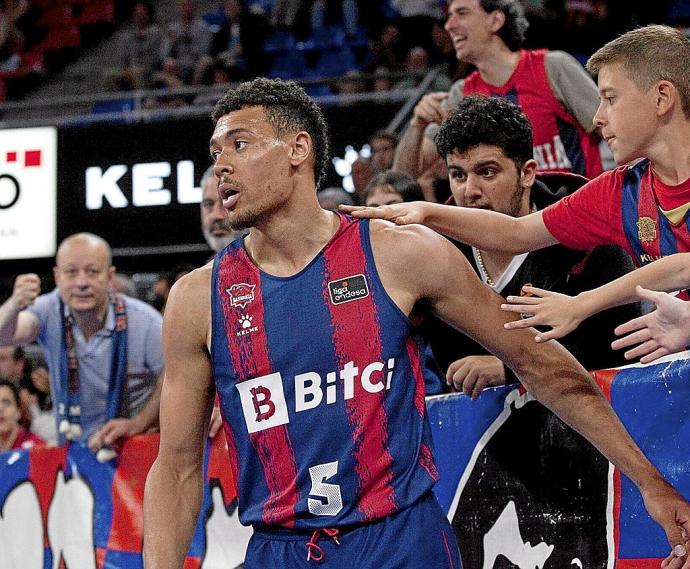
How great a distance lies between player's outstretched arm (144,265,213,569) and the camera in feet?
10.0

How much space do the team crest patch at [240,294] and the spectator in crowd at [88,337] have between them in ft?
8.20

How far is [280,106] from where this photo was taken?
10.6 feet

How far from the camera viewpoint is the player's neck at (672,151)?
3047 mm

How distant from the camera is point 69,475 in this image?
5359mm

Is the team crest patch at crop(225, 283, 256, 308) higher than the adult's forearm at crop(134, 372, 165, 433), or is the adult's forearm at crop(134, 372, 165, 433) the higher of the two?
the adult's forearm at crop(134, 372, 165, 433)

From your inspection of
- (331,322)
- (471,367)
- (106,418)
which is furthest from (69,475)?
(331,322)

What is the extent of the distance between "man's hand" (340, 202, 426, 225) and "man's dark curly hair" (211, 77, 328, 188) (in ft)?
0.95

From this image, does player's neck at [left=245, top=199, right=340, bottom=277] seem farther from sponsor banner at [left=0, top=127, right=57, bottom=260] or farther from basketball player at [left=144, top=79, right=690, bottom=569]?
sponsor banner at [left=0, top=127, right=57, bottom=260]

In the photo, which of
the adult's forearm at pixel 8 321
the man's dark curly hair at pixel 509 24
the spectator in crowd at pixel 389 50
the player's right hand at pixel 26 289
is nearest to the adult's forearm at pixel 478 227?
the man's dark curly hair at pixel 509 24

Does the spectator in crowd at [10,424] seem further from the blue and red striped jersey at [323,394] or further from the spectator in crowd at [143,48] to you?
the spectator in crowd at [143,48]

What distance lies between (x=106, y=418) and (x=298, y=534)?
2940 millimetres

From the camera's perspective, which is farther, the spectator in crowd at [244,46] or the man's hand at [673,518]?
the spectator in crowd at [244,46]

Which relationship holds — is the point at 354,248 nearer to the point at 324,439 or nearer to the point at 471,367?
the point at 324,439

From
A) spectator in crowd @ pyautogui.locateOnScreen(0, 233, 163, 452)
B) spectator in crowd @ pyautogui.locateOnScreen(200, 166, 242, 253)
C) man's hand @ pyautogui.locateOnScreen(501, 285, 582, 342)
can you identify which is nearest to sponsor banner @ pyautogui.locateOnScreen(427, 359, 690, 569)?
man's hand @ pyautogui.locateOnScreen(501, 285, 582, 342)
